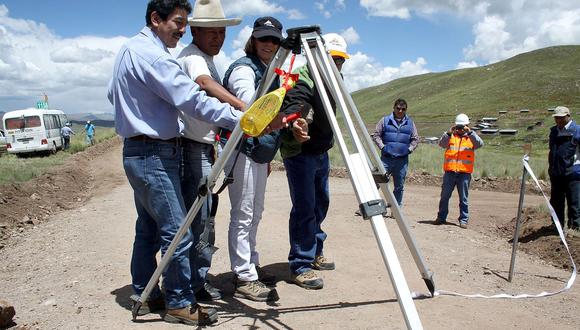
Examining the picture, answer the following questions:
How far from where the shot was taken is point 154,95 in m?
3.26

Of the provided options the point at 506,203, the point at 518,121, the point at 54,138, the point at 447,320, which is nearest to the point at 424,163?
the point at 506,203

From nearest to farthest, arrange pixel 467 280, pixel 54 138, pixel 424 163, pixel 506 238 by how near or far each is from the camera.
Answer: pixel 467 280, pixel 506 238, pixel 424 163, pixel 54 138

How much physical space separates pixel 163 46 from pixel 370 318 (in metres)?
2.47

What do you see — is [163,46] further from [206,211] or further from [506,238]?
[506,238]

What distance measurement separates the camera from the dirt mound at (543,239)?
21.5 feet

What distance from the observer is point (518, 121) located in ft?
171

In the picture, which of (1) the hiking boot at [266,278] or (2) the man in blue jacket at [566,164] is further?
(2) the man in blue jacket at [566,164]

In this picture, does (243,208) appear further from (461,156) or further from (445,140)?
(445,140)

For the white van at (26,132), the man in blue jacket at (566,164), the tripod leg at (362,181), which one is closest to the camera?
the tripod leg at (362,181)

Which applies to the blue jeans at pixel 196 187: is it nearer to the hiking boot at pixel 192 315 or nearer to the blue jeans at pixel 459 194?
the hiking boot at pixel 192 315

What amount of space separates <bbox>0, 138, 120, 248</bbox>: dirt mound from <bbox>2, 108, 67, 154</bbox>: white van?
11057 millimetres

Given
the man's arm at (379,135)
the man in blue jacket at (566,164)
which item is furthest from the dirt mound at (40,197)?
the man in blue jacket at (566,164)

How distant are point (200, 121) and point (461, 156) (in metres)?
5.75

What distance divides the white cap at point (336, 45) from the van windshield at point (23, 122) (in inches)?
945
